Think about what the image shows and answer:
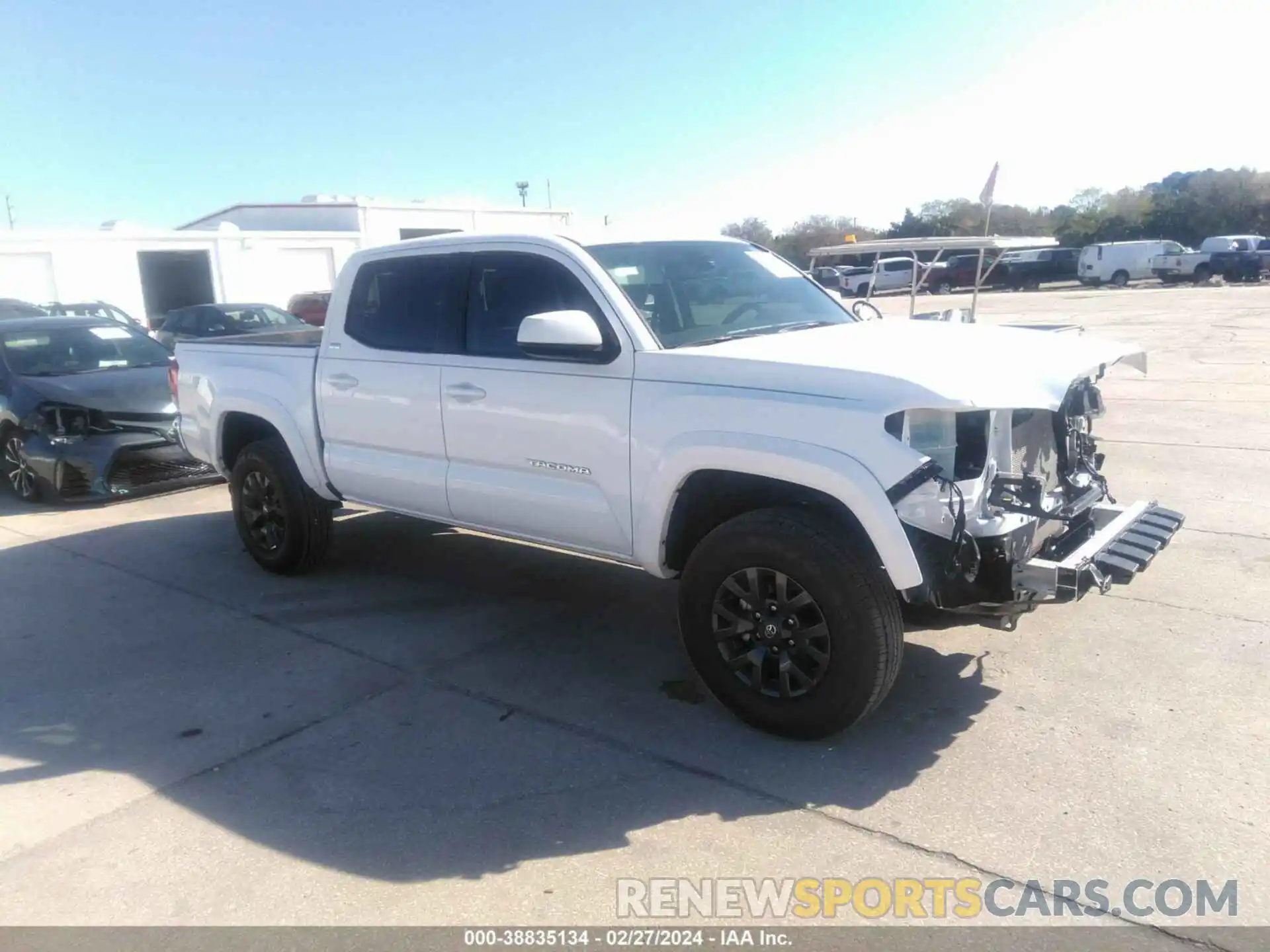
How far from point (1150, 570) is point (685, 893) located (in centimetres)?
396

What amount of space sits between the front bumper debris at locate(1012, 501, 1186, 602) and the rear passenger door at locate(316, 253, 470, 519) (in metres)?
2.90

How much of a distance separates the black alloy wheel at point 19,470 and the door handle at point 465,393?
573 centimetres

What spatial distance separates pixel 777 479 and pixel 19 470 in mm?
7989

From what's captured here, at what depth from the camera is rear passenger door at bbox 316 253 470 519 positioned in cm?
512

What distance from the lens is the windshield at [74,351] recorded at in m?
9.23

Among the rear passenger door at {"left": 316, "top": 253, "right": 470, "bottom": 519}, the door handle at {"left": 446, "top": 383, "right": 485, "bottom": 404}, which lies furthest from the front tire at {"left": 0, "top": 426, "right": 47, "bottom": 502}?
the door handle at {"left": 446, "top": 383, "right": 485, "bottom": 404}

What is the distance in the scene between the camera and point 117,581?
6434 millimetres

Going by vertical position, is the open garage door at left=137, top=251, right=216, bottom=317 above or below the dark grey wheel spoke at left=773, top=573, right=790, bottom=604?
above

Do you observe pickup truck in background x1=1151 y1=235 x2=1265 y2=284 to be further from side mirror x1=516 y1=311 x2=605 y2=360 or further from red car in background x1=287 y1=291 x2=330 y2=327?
side mirror x1=516 y1=311 x2=605 y2=360

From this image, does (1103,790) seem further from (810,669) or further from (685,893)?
(685,893)

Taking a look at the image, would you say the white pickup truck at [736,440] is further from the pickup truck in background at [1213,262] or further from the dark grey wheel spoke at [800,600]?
the pickup truck in background at [1213,262]

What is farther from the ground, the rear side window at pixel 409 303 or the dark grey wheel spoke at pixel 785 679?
the rear side window at pixel 409 303

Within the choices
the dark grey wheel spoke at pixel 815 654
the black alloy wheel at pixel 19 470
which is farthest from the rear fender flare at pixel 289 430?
the black alloy wheel at pixel 19 470
